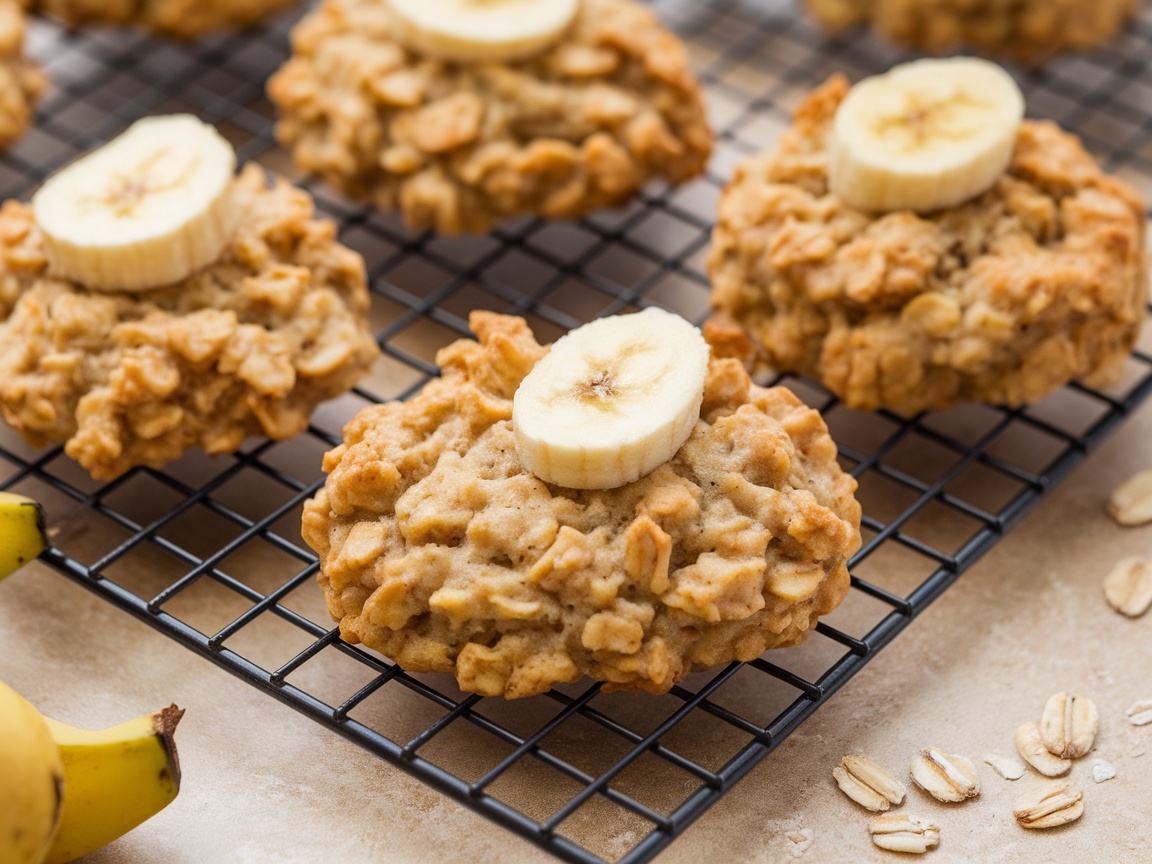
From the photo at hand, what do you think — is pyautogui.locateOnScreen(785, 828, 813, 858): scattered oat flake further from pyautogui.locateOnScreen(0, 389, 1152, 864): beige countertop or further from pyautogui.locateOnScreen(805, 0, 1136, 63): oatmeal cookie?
pyautogui.locateOnScreen(805, 0, 1136, 63): oatmeal cookie

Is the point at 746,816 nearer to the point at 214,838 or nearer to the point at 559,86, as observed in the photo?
the point at 214,838

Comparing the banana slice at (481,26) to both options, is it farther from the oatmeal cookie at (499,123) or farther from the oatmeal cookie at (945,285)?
the oatmeal cookie at (945,285)

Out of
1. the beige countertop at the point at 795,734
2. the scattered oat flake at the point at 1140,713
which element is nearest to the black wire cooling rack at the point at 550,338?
the beige countertop at the point at 795,734

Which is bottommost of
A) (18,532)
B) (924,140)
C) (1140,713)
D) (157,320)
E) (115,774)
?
(1140,713)

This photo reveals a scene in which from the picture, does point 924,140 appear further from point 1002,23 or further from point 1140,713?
point 1002,23

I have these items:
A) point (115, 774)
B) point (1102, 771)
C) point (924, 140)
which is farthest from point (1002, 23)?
point (115, 774)
